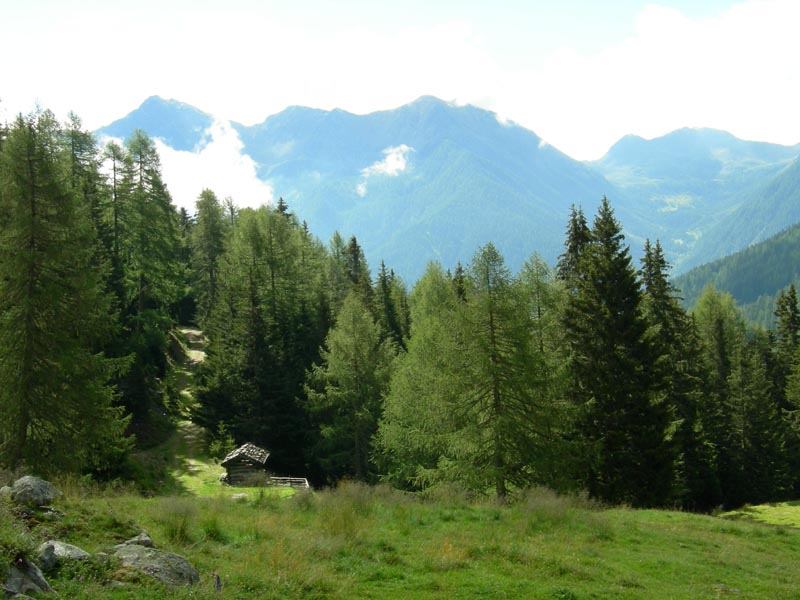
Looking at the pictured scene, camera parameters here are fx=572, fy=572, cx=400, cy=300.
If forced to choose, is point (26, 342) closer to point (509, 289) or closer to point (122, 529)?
point (122, 529)

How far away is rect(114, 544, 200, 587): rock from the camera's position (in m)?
8.11

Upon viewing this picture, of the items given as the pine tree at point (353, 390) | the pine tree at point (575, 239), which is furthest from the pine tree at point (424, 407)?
the pine tree at point (575, 239)

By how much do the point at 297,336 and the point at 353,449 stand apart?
10.9 meters

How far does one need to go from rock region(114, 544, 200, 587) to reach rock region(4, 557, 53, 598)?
1255mm

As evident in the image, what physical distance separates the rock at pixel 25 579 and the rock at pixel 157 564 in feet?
4.12

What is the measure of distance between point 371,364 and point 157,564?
100 ft

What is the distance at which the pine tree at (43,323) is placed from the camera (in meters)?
19.6

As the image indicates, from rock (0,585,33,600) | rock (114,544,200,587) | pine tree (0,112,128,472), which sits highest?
pine tree (0,112,128,472)

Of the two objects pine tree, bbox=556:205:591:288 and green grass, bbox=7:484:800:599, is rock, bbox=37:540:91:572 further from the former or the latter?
pine tree, bbox=556:205:591:288

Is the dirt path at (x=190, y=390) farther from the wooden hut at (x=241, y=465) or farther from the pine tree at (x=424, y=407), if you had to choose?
the pine tree at (x=424, y=407)

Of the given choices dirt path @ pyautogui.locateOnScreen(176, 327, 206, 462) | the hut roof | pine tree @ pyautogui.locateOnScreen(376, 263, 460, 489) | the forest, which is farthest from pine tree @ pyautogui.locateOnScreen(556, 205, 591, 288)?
dirt path @ pyautogui.locateOnScreen(176, 327, 206, 462)

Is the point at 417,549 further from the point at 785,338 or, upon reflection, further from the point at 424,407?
the point at 785,338

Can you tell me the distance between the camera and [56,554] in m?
7.89

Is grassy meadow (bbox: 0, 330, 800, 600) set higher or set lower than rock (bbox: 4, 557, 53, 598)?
lower
